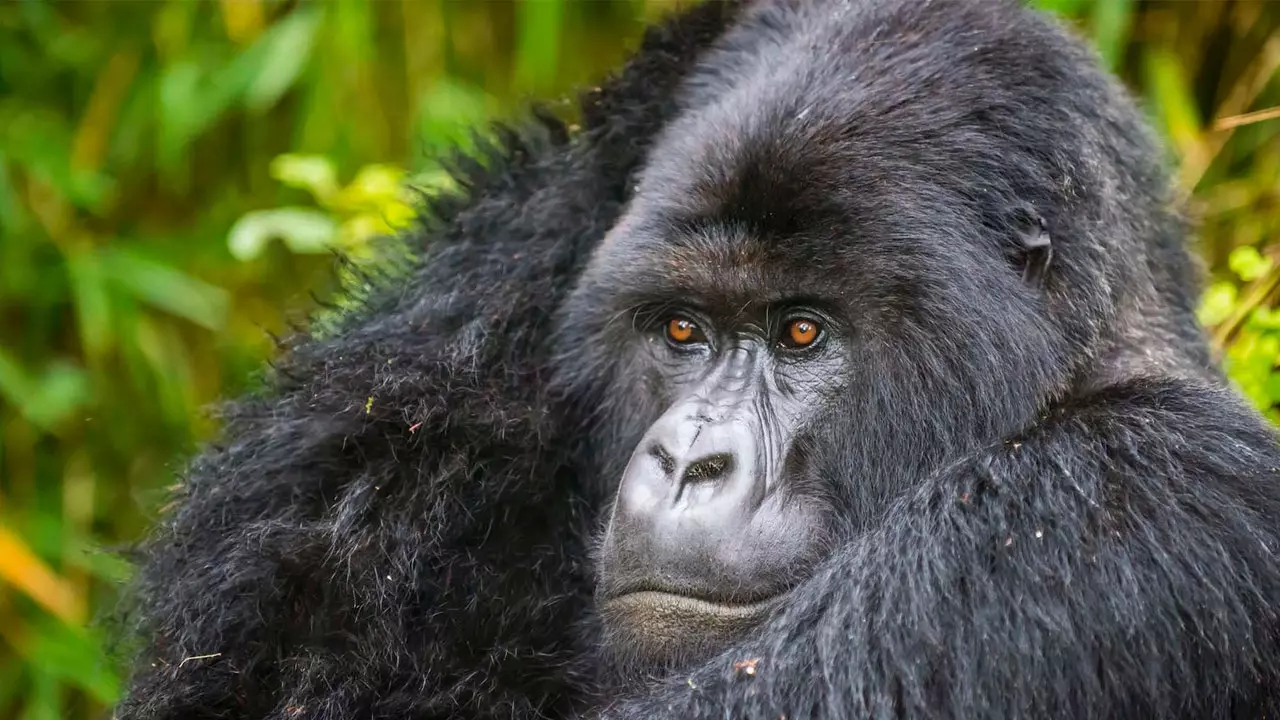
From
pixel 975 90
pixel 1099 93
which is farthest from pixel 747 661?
pixel 1099 93

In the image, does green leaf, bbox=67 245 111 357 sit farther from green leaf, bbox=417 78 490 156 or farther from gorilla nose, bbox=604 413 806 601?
gorilla nose, bbox=604 413 806 601

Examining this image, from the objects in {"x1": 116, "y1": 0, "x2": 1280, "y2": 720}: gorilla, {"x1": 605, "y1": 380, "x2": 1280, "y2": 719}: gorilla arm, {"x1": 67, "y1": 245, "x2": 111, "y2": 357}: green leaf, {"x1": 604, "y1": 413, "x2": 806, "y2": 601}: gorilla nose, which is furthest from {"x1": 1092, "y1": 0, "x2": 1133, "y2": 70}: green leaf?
{"x1": 67, "y1": 245, "x2": 111, "y2": 357}: green leaf

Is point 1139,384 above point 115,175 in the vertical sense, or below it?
above

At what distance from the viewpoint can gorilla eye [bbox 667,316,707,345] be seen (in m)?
2.85

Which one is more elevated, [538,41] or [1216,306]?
[538,41]

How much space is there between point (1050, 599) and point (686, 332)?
944 millimetres

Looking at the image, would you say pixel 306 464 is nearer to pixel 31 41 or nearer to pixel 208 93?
pixel 208 93

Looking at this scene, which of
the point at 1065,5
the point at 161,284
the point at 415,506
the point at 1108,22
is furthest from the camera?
the point at 161,284

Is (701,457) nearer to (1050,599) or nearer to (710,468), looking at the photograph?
(710,468)

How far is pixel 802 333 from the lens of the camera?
2.71 meters

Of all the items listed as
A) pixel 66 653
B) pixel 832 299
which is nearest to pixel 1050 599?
pixel 832 299

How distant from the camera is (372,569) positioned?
268 cm

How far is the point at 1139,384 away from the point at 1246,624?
50cm

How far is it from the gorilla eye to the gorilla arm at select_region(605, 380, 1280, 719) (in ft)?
2.02
